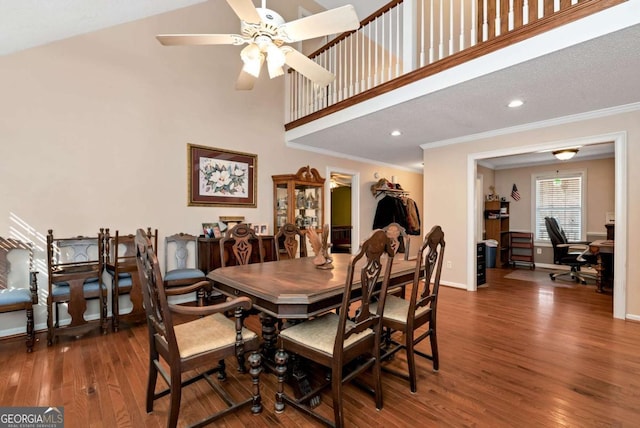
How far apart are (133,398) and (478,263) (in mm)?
4829

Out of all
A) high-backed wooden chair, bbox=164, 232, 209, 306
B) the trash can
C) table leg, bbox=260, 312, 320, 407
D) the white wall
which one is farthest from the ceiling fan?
the trash can

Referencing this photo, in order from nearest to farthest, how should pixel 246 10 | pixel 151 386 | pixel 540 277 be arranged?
pixel 151 386
pixel 246 10
pixel 540 277

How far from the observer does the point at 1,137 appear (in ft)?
9.11

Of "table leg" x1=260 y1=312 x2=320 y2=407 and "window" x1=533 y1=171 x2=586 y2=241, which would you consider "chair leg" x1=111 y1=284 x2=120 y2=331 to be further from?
"window" x1=533 y1=171 x2=586 y2=241

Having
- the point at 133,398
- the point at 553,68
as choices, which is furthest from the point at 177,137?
the point at 553,68

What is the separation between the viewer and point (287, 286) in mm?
1795

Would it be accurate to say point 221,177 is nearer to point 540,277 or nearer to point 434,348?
point 434,348

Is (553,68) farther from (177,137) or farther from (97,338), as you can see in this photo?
(97,338)

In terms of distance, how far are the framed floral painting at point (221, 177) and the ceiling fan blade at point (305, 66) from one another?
2111mm

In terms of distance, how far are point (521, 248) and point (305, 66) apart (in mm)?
6663

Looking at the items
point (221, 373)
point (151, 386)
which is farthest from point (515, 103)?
point (151, 386)

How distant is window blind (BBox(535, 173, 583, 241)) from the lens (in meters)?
6.31

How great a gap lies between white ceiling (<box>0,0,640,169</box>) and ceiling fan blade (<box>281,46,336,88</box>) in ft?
3.73

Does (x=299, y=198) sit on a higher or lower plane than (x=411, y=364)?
higher
